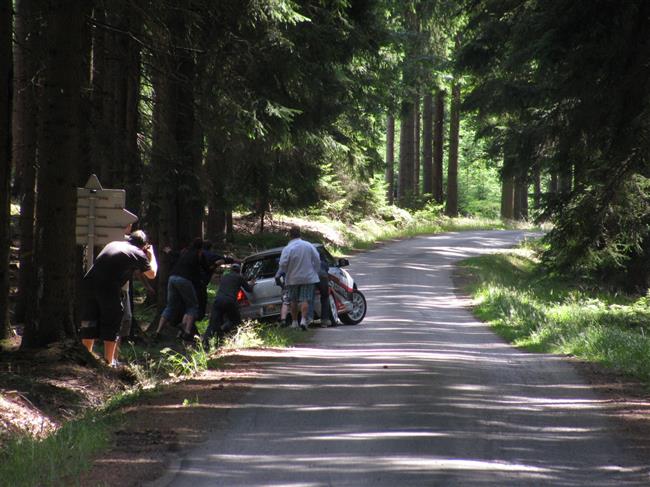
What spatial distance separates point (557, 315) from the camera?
63.1 ft

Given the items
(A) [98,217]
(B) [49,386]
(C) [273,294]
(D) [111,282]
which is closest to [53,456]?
(B) [49,386]

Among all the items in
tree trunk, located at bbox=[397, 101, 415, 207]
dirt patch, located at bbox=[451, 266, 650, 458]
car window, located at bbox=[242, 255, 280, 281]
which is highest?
tree trunk, located at bbox=[397, 101, 415, 207]

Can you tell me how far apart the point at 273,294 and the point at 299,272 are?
4.18 feet

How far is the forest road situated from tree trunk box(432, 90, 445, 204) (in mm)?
38860

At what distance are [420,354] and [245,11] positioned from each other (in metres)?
6.23

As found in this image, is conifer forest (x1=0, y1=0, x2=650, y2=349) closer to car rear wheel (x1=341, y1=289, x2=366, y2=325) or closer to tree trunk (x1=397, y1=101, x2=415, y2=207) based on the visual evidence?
car rear wheel (x1=341, y1=289, x2=366, y2=325)

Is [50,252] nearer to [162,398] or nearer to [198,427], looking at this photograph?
[162,398]

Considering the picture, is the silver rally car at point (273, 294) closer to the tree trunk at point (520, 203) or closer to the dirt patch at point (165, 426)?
the dirt patch at point (165, 426)

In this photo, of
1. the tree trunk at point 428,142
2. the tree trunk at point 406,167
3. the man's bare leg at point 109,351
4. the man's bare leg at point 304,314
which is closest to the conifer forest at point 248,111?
the man's bare leg at point 109,351

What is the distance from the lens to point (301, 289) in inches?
664

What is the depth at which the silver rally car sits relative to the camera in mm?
17719

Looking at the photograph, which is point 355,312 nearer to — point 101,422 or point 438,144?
point 101,422

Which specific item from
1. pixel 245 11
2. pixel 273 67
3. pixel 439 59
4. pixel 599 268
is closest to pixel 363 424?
pixel 245 11

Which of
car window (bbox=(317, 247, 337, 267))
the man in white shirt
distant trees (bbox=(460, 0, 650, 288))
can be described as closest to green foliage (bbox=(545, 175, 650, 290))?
distant trees (bbox=(460, 0, 650, 288))
